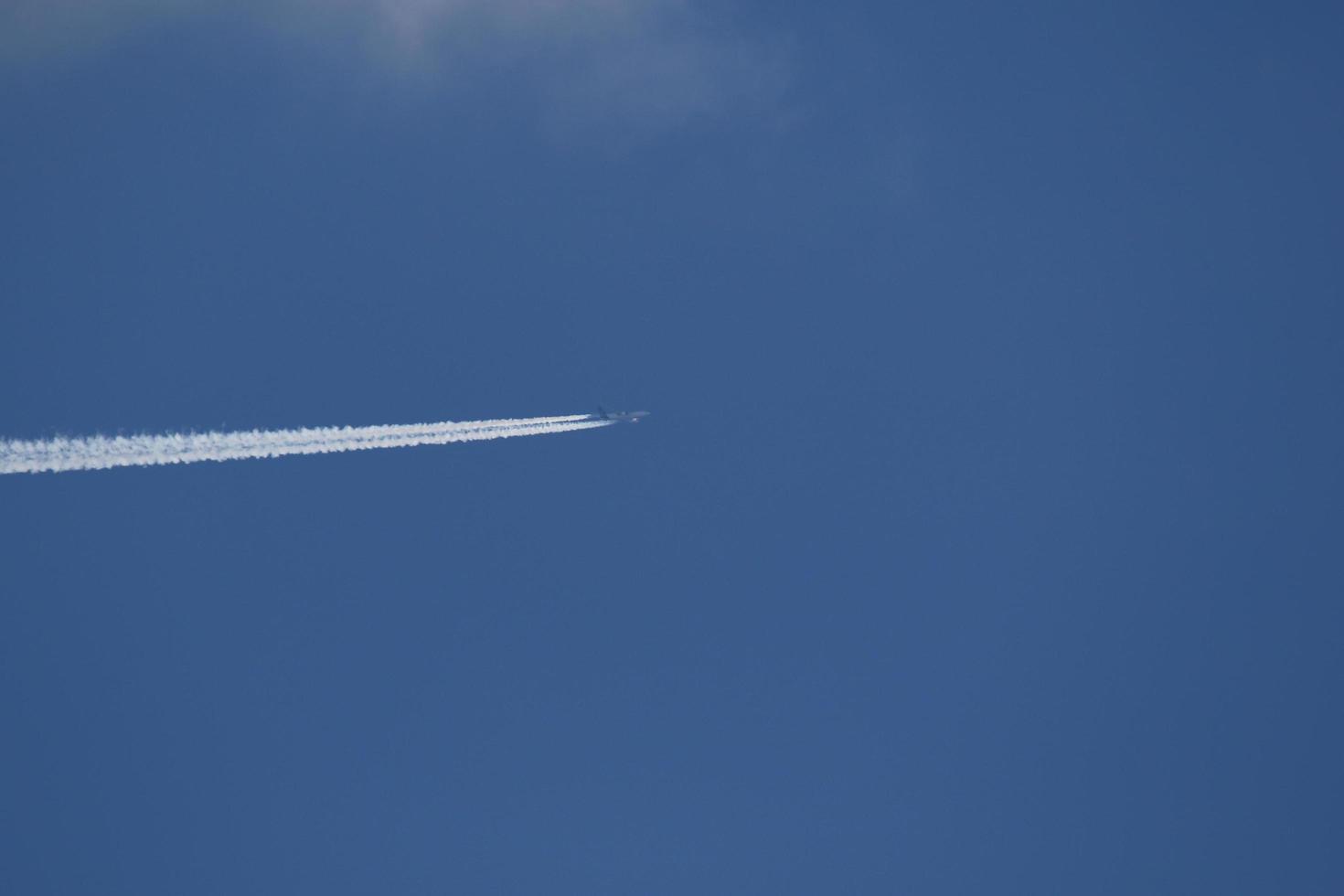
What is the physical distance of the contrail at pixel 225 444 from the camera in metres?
49.8

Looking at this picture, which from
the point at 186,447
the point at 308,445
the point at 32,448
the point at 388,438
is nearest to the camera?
the point at 32,448

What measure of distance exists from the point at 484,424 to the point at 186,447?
1470 centimetres

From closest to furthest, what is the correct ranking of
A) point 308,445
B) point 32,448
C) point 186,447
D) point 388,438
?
1. point 32,448
2. point 186,447
3. point 308,445
4. point 388,438

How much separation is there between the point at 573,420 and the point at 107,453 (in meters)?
27.4

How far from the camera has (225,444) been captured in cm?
5584

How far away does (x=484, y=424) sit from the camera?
217 feet

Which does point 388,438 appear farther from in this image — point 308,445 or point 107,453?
point 107,453

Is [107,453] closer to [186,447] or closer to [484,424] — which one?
[186,447]

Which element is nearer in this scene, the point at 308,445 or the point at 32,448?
the point at 32,448

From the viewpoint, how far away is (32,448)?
49.8 metres

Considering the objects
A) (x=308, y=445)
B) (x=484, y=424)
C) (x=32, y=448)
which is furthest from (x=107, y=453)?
(x=484, y=424)

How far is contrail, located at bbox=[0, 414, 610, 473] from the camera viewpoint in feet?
163

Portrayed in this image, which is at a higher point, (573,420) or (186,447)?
(573,420)

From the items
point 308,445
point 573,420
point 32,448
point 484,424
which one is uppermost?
point 573,420
